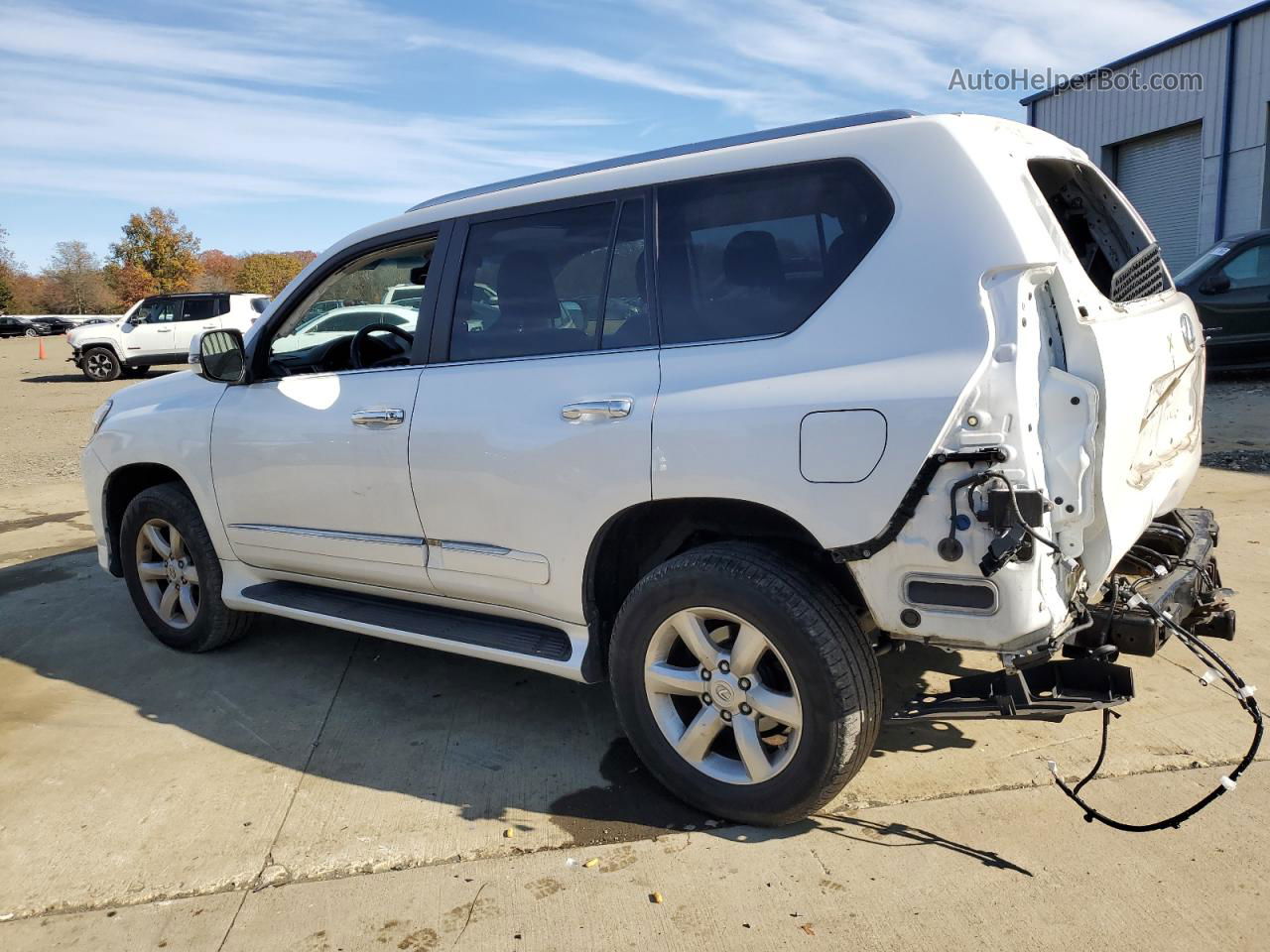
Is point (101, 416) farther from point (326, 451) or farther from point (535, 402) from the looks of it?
point (535, 402)

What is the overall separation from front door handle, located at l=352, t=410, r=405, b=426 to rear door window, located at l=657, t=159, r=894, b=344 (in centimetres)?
110

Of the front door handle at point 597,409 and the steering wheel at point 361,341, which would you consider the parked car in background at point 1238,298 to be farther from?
the front door handle at point 597,409

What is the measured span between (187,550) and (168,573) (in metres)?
0.19

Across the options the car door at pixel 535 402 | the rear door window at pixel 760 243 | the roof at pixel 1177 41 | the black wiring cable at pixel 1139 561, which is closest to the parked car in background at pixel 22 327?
the roof at pixel 1177 41

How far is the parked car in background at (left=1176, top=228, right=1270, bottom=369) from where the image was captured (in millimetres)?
11359

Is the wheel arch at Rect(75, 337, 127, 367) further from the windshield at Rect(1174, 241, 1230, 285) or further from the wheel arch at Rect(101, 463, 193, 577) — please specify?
the windshield at Rect(1174, 241, 1230, 285)

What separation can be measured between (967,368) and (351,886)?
7.35 feet

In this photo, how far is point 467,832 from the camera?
10.4 ft

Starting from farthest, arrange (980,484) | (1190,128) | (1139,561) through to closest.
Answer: (1190,128)
(1139,561)
(980,484)

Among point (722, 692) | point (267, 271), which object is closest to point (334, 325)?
point (722, 692)

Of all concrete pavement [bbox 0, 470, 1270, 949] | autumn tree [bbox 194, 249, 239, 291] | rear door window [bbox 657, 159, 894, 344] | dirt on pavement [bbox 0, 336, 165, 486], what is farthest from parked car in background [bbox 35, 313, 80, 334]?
rear door window [bbox 657, 159, 894, 344]

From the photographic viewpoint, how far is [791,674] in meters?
2.85

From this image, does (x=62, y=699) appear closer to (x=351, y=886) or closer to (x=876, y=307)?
(x=351, y=886)

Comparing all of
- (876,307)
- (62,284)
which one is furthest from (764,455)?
(62,284)
